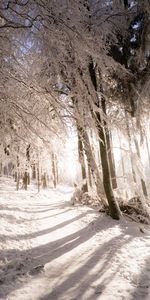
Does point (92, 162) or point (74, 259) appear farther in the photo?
point (92, 162)

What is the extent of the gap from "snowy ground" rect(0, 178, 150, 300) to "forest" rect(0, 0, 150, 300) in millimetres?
59

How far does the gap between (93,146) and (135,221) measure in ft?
10.1

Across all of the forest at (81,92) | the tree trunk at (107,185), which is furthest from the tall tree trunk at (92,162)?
the tree trunk at (107,185)

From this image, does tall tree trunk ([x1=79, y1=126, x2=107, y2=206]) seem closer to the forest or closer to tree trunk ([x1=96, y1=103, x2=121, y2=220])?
the forest

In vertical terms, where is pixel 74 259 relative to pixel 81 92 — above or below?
below

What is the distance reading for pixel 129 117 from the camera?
8.66 m

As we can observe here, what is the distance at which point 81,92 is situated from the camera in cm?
530

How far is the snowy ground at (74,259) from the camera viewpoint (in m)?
3.46

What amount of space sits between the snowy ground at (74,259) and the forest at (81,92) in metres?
0.06

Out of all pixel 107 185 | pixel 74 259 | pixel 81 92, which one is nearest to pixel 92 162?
pixel 107 185

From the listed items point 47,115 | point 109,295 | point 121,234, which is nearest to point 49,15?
point 47,115

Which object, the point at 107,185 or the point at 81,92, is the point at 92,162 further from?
the point at 81,92

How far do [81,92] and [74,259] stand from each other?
3614mm

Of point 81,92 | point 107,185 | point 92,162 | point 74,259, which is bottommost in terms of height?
point 74,259
